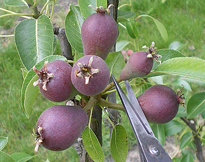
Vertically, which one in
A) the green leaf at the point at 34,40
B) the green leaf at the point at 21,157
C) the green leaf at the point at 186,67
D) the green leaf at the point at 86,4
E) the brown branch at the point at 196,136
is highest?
the green leaf at the point at 86,4

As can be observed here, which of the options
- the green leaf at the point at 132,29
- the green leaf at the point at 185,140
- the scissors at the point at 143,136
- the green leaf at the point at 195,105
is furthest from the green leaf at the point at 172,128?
the scissors at the point at 143,136

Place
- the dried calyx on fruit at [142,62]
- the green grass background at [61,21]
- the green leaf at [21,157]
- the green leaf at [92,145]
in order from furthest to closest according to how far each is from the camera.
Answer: the green grass background at [61,21]
the green leaf at [21,157]
the green leaf at [92,145]
the dried calyx on fruit at [142,62]

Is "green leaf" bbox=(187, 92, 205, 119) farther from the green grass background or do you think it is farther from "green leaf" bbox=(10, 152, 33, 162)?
the green grass background

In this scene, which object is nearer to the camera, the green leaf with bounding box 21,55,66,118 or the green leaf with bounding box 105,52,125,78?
the green leaf with bounding box 21,55,66,118

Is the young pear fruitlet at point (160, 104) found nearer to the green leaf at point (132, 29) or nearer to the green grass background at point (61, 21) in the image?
the green leaf at point (132, 29)

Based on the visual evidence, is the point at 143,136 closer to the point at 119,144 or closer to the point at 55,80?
the point at 119,144

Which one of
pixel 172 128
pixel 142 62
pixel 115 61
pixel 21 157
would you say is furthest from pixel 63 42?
pixel 172 128

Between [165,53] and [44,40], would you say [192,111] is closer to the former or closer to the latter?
[165,53]

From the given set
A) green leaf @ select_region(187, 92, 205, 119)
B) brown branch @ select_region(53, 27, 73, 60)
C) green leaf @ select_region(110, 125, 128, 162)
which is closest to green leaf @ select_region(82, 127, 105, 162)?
green leaf @ select_region(110, 125, 128, 162)
